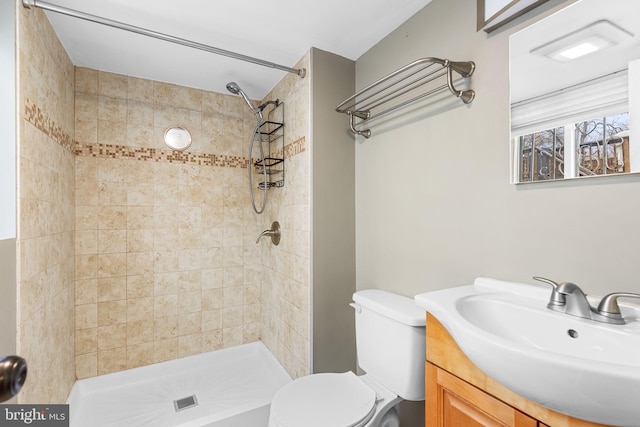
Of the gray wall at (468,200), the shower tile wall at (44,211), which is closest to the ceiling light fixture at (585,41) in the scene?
the gray wall at (468,200)

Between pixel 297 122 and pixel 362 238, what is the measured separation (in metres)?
0.87

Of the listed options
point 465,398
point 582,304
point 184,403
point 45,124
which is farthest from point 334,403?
point 45,124

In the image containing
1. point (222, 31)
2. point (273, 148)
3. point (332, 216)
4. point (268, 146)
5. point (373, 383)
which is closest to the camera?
point (373, 383)

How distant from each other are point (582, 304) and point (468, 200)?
526 millimetres

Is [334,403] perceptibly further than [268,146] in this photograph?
No

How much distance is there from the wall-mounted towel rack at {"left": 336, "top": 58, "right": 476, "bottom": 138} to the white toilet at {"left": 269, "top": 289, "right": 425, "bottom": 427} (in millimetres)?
955

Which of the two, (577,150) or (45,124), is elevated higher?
(45,124)

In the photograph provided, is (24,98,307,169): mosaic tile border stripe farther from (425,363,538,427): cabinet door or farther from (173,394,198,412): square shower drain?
(173,394,198,412): square shower drain

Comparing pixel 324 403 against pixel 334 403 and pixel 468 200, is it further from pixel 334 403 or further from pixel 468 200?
pixel 468 200

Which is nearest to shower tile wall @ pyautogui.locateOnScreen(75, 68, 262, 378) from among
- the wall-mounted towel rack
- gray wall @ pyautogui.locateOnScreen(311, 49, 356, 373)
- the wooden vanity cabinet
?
gray wall @ pyautogui.locateOnScreen(311, 49, 356, 373)

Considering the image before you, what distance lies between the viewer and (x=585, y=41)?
89 centimetres

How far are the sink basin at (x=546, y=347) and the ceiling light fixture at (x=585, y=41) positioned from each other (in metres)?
0.74

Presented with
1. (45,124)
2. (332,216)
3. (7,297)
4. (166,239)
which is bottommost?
(7,297)

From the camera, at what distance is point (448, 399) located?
3.04ft
